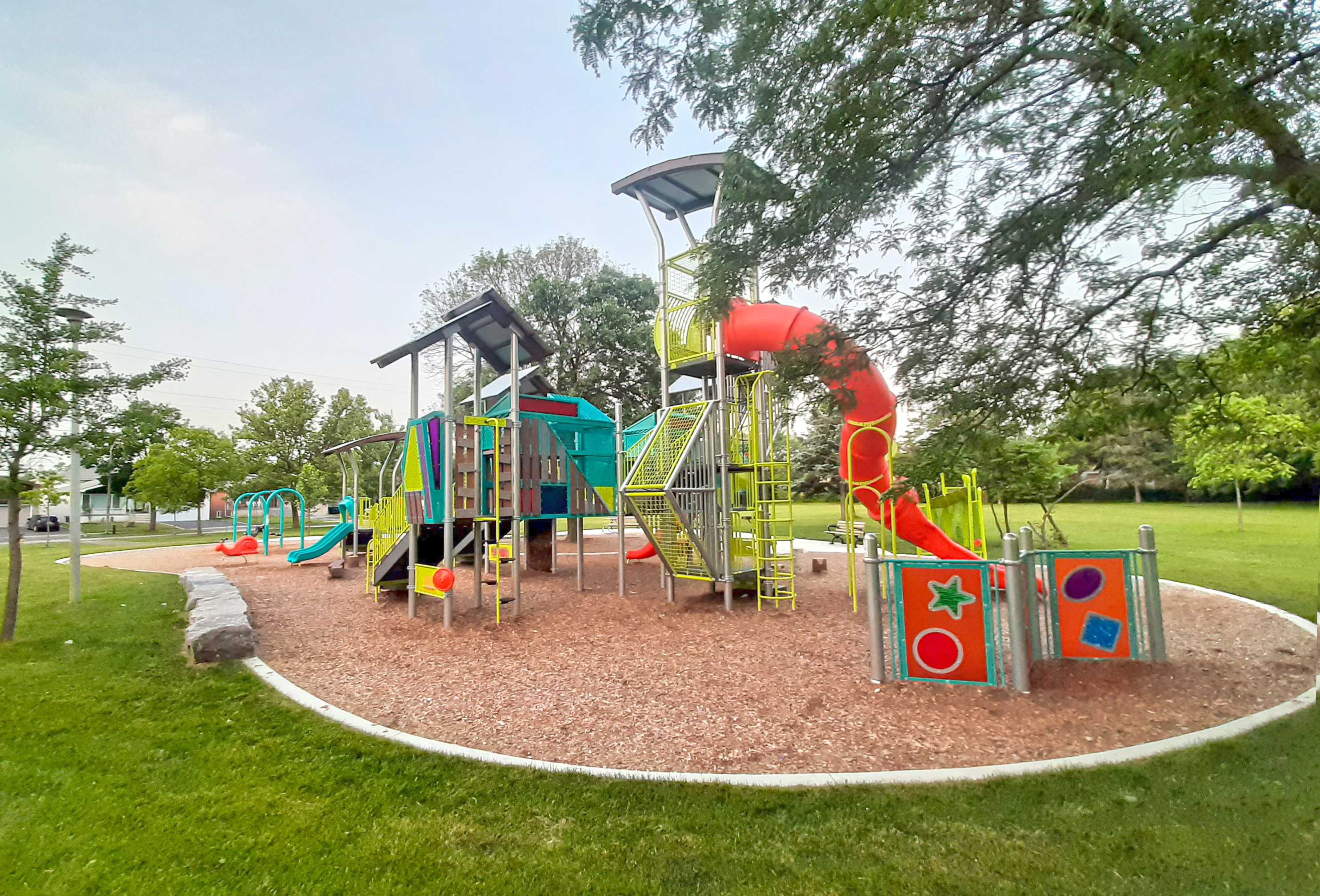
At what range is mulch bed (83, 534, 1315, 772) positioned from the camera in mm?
4648

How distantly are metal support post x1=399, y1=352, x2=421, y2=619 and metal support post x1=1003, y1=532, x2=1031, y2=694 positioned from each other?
7.23m

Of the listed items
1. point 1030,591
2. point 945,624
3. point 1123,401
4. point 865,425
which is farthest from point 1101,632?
point 865,425

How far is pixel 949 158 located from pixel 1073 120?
943 mm

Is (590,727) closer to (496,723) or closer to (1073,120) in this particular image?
(496,723)

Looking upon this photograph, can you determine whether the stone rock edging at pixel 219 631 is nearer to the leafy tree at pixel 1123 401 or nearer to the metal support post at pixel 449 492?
the metal support post at pixel 449 492

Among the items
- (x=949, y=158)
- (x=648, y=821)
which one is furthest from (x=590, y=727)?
(x=949, y=158)

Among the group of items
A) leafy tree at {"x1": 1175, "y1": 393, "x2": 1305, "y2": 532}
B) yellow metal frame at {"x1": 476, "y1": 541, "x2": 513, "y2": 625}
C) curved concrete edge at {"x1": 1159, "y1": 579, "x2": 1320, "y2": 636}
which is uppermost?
leafy tree at {"x1": 1175, "y1": 393, "x2": 1305, "y2": 532}

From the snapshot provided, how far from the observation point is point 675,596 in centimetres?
1033

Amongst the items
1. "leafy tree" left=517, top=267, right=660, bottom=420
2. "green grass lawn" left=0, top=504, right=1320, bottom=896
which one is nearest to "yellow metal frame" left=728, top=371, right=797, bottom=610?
"green grass lawn" left=0, top=504, right=1320, bottom=896

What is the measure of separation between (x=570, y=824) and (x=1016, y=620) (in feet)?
12.6

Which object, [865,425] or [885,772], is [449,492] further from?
[885,772]

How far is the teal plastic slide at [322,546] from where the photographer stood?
1569cm

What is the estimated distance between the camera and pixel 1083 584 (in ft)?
20.5

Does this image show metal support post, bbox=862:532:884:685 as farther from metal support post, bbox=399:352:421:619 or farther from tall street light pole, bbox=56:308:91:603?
tall street light pole, bbox=56:308:91:603
